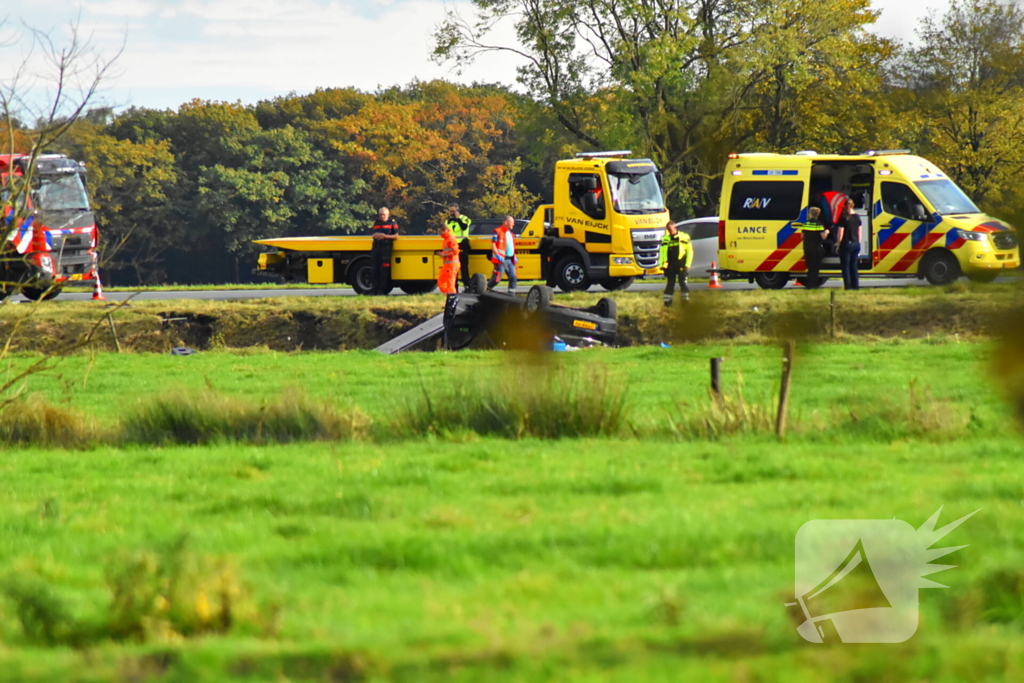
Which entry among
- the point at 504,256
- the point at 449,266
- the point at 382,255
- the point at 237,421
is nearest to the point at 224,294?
the point at 382,255

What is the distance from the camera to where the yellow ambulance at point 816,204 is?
80.3 ft

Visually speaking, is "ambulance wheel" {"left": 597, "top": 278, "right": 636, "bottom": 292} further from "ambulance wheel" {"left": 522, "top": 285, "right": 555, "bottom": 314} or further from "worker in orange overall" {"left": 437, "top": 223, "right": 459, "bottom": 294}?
"ambulance wheel" {"left": 522, "top": 285, "right": 555, "bottom": 314}

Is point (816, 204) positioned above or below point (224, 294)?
above

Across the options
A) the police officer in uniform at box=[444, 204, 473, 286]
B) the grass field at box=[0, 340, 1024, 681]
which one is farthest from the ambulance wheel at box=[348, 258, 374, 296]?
the grass field at box=[0, 340, 1024, 681]

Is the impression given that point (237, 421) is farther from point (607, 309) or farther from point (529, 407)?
point (607, 309)

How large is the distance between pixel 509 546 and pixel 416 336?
1631 centimetres

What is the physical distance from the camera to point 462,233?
87.0 feet

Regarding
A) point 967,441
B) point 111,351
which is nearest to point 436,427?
point 967,441

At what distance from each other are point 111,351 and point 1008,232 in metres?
23.7

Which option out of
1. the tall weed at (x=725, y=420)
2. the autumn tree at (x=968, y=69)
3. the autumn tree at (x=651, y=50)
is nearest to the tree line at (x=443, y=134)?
the autumn tree at (x=651, y=50)

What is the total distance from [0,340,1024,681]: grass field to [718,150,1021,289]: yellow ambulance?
533 inches
